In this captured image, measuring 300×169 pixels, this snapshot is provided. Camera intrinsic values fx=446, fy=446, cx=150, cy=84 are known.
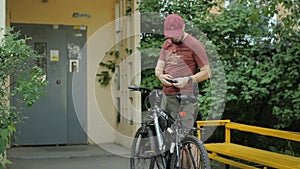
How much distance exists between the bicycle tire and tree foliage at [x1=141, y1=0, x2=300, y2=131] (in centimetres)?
A: 214

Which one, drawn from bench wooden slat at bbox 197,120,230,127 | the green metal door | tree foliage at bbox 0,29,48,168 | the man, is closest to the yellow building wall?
the green metal door

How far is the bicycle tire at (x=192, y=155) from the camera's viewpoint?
10.9ft

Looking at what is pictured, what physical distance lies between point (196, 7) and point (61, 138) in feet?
9.54

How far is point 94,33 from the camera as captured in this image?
7.33m

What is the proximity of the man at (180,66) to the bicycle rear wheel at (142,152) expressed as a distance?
395mm

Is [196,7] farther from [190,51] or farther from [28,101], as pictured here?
[28,101]

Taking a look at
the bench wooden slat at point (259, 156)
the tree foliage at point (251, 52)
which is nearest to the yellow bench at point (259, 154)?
the bench wooden slat at point (259, 156)

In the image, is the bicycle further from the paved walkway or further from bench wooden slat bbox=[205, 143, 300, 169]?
the paved walkway

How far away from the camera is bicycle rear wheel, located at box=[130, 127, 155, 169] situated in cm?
408

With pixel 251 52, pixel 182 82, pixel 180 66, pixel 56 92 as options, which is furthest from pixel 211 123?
pixel 56 92

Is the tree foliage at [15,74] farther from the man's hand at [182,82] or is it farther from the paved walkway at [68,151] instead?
the paved walkway at [68,151]

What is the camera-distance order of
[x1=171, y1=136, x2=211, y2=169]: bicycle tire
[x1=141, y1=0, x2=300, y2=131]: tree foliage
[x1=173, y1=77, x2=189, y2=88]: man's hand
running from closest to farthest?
[x1=171, y1=136, x2=211, y2=169]: bicycle tire
[x1=173, y1=77, x2=189, y2=88]: man's hand
[x1=141, y1=0, x2=300, y2=131]: tree foliage

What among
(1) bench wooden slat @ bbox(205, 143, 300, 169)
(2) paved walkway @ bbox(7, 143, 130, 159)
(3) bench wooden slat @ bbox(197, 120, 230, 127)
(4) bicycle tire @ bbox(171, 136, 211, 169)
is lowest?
(2) paved walkway @ bbox(7, 143, 130, 159)

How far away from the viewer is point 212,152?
500 centimetres
